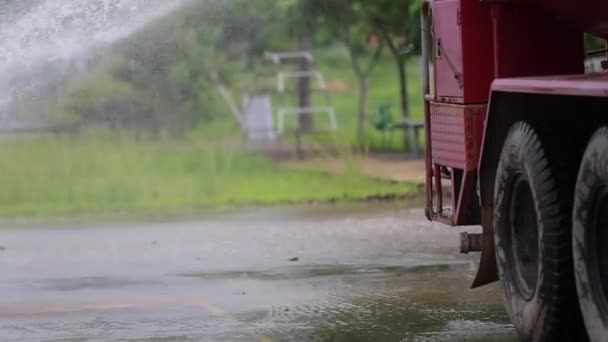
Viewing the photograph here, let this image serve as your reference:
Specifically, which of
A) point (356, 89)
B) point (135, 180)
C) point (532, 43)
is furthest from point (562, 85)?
point (356, 89)

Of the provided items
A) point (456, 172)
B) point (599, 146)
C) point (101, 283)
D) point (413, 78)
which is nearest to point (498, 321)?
point (456, 172)

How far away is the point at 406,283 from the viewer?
344 inches

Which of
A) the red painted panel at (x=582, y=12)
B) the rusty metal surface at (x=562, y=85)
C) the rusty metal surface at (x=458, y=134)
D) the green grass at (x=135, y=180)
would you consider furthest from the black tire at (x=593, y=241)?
the green grass at (x=135, y=180)

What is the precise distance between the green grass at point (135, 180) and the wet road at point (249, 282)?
5.51ft

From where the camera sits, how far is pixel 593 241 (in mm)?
5402

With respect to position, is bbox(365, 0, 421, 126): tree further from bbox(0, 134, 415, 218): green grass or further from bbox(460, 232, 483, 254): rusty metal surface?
bbox(460, 232, 483, 254): rusty metal surface

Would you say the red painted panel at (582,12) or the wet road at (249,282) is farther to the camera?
the wet road at (249,282)

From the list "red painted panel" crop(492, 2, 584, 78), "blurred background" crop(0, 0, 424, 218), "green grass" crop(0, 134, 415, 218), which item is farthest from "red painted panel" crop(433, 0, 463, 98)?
"green grass" crop(0, 134, 415, 218)

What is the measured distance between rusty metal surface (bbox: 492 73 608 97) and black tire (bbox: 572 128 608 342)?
19 cm

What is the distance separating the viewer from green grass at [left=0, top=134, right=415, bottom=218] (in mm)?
14945

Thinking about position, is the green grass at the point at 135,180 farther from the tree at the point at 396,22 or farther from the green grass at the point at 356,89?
the green grass at the point at 356,89

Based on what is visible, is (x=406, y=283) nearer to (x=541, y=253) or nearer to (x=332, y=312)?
(x=332, y=312)

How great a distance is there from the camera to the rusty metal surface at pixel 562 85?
5117 mm

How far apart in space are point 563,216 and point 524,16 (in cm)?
140
